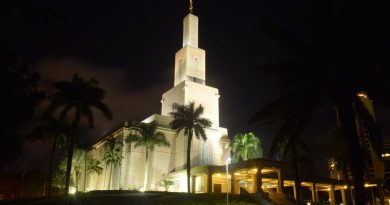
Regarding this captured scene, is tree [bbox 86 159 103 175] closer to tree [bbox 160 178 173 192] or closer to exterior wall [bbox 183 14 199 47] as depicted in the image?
tree [bbox 160 178 173 192]

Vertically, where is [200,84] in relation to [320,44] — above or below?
above

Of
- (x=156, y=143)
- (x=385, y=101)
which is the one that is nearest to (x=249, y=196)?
(x=156, y=143)

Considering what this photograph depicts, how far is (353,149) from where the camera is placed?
46.9 ft

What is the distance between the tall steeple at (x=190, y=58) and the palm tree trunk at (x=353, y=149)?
57.6 meters

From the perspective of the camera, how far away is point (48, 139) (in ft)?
182

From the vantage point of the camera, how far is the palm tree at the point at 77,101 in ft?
138

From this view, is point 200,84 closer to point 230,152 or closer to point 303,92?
point 230,152

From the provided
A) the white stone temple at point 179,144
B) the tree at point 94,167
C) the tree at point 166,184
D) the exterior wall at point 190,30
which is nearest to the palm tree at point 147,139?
the tree at point 166,184

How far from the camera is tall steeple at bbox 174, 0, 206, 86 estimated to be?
72875mm

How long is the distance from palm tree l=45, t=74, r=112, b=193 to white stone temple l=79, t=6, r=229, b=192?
20.3m

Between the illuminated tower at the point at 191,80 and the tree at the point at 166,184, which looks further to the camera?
the illuminated tower at the point at 191,80

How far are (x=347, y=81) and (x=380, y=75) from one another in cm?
119

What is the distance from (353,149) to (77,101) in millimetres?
34449

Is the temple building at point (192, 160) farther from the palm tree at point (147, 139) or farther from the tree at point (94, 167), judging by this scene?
the palm tree at point (147, 139)
